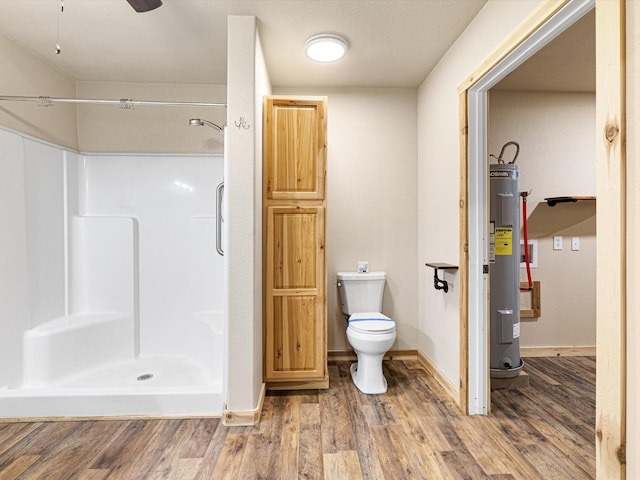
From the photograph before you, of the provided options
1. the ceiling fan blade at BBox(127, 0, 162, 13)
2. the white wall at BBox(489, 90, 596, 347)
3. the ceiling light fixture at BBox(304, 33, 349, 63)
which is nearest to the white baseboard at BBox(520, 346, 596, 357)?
the white wall at BBox(489, 90, 596, 347)

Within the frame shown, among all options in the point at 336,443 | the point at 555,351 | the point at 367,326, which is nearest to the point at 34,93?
the point at 367,326

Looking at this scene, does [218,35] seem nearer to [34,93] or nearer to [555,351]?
[34,93]

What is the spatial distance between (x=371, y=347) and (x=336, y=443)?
2.35ft

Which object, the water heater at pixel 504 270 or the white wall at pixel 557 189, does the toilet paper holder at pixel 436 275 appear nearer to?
the water heater at pixel 504 270

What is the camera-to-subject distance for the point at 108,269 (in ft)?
9.70

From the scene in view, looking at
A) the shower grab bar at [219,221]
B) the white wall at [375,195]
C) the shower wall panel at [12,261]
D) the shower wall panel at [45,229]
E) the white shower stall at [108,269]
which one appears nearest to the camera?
the shower wall panel at [12,261]

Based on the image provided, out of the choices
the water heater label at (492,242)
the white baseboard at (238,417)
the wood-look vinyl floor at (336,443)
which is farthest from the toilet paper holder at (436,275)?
the white baseboard at (238,417)

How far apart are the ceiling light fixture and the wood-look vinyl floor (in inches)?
94.7

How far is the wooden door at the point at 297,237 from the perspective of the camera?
2461 mm

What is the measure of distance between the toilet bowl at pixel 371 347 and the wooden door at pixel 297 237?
0.25 m

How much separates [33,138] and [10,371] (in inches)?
63.4

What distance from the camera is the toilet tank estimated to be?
2889 millimetres

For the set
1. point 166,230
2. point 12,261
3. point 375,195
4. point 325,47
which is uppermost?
point 325,47

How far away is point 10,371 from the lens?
226 centimetres
